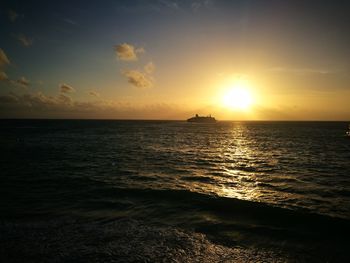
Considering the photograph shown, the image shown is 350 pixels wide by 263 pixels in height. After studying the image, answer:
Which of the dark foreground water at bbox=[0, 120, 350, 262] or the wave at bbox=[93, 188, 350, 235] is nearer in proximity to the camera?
the dark foreground water at bbox=[0, 120, 350, 262]

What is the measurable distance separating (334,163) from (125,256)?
1333 inches

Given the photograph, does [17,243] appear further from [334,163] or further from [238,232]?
[334,163]

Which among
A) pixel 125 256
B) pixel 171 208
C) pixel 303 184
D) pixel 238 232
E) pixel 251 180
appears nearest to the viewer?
pixel 125 256

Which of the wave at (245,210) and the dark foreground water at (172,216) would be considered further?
the wave at (245,210)

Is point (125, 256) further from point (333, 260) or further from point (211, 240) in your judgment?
point (333, 260)

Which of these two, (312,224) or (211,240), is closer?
(211,240)

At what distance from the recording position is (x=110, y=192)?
18.5 m

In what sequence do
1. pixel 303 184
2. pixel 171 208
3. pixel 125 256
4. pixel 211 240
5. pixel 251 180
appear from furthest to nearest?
1. pixel 251 180
2. pixel 303 184
3. pixel 171 208
4. pixel 211 240
5. pixel 125 256

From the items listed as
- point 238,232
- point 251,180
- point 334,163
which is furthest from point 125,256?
point 334,163

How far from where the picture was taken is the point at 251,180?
77.8 feet

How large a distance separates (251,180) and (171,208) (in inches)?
447

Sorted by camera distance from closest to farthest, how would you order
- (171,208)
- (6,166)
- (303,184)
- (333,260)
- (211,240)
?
1. (333,260)
2. (211,240)
3. (171,208)
4. (303,184)
5. (6,166)

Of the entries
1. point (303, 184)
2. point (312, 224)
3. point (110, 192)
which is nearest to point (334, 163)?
point (303, 184)

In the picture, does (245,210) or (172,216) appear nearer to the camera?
(172,216)
